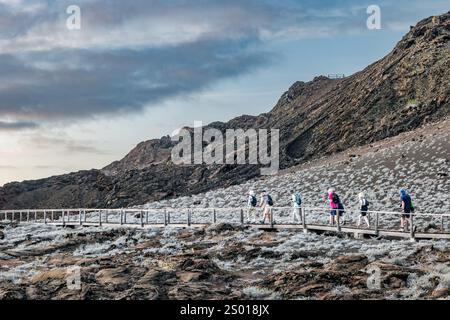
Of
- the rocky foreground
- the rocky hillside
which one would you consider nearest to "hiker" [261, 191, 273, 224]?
the rocky foreground

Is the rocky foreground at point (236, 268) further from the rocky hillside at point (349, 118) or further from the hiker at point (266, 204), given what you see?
the rocky hillside at point (349, 118)

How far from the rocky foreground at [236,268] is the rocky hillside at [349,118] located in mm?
84629

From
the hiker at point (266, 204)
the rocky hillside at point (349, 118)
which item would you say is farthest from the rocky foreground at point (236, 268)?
the rocky hillside at point (349, 118)

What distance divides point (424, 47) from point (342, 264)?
377ft

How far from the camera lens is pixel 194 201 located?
102000 millimetres

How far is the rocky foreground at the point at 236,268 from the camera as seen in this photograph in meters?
23.8

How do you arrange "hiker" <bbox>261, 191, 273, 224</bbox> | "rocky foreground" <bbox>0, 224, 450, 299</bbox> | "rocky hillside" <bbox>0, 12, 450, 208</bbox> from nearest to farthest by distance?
"rocky foreground" <bbox>0, 224, 450, 299</bbox> < "hiker" <bbox>261, 191, 273, 224</bbox> < "rocky hillside" <bbox>0, 12, 450, 208</bbox>

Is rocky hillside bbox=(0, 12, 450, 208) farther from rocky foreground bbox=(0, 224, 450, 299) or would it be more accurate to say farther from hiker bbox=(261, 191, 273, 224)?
rocky foreground bbox=(0, 224, 450, 299)

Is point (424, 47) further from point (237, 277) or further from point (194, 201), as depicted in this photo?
point (237, 277)

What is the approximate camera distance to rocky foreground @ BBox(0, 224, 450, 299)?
23.8 metres

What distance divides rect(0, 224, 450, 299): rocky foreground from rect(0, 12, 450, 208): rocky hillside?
8463cm

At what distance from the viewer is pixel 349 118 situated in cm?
13488

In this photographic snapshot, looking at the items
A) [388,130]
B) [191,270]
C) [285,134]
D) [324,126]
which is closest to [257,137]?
[285,134]

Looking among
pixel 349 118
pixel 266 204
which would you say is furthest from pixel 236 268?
pixel 349 118
